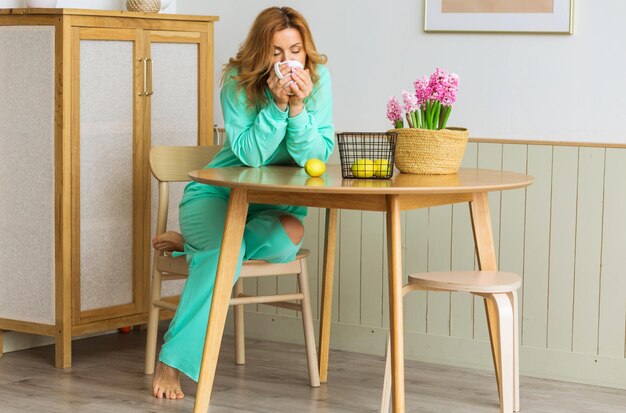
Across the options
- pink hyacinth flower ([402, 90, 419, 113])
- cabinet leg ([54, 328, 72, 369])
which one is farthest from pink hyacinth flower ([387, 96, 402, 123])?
cabinet leg ([54, 328, 72, 369])

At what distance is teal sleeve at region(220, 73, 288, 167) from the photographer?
3061 millimetres

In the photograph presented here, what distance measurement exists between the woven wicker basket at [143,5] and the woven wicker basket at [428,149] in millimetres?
1347

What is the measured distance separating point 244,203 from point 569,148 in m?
1.26

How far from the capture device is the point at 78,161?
3.57 m

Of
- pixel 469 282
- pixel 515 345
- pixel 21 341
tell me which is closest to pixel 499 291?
pixel 469 282

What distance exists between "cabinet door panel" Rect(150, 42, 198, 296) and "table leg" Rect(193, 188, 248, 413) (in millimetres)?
1114

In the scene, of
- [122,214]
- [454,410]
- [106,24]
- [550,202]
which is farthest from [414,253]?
[106,24]

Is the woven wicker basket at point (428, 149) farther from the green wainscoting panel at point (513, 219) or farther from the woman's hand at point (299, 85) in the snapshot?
the green wainscoting panel at point (513, 219)

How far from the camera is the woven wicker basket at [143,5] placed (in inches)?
151

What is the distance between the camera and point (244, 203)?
2.81 metres

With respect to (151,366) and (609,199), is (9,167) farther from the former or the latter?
(609,199)

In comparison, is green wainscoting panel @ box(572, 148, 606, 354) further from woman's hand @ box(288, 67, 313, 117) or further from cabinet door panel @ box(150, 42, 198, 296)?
cabinet door panel @ box(150, 42, 198, 296)

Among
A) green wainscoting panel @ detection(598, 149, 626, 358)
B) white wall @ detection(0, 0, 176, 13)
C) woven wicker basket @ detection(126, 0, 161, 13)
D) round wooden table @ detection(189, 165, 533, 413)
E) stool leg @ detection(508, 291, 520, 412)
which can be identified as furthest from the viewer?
woven wicker basket @ detection(126, 0, 161, 13)

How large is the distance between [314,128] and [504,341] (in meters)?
0.85
